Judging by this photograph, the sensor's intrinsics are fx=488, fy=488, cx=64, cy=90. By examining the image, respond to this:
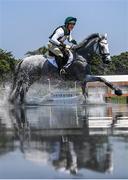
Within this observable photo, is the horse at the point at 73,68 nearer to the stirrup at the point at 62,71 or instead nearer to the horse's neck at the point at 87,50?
the horse's neck at the point at 87,50

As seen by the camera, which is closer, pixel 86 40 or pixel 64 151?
pixel 64 151

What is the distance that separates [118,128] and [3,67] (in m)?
44.9

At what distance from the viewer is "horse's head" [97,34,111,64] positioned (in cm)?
1540

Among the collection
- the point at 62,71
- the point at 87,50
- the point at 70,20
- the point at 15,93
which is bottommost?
the point at 15,93

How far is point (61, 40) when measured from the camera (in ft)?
51.0

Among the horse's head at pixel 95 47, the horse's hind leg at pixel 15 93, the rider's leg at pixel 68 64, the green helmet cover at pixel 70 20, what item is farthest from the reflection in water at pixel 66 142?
the horse's hind leg at pixel 15 93

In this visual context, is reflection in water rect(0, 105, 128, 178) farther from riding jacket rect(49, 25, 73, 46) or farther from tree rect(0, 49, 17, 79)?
tree rect(0, 49, 17, 79)

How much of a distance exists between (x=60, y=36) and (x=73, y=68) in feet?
3.61

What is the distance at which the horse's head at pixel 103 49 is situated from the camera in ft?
50.5

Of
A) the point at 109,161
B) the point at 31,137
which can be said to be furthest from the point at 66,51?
the point at 109,161

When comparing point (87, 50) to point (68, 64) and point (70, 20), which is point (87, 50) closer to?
point (68, 64)

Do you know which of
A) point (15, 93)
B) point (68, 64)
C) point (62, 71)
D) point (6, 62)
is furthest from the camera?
point (6, 62)

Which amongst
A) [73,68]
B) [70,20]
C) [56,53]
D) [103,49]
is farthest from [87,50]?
[70,20]

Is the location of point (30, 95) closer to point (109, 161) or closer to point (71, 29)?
point (71, 29)
